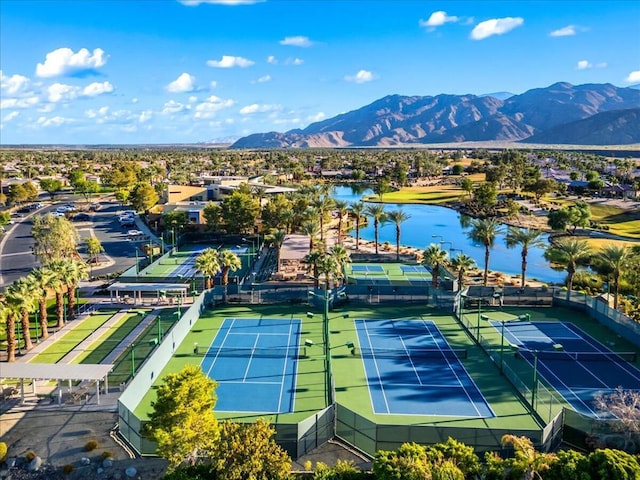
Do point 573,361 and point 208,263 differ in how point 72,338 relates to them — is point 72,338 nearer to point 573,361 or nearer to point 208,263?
point 208,263

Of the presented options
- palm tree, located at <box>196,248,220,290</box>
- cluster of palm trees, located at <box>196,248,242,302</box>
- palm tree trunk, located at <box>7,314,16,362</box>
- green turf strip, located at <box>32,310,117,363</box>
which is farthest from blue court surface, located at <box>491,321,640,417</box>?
palm tree trunk, located at <box>7,314,16,362</box>

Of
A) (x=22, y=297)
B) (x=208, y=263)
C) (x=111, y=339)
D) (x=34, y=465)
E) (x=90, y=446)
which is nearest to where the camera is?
(x=34, y=465)

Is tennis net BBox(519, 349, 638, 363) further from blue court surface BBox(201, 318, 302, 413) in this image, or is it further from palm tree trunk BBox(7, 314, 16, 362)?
palm tree trunk BBox(7, 314, 16, 362)

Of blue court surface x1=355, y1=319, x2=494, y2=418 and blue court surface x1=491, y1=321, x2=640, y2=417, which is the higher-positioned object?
blue court surface x1=355, y1=319, x2=494, y2=418

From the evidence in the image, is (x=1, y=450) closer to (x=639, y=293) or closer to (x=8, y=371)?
(x=8, y=371)

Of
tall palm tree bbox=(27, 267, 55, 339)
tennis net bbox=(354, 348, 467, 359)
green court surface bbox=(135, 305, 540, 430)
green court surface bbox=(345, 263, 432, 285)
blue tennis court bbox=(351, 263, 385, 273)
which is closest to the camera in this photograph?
green court surface bbox=(135, 305, 540, 430)

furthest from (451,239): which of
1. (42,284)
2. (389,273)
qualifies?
(42,284)

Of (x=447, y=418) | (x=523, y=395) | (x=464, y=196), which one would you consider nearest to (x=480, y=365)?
(x=523, y=395)

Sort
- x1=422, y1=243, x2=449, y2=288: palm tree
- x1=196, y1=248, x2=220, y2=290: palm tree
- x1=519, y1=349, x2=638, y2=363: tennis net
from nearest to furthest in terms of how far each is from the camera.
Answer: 1. x1=519, y1=349, x2=638, y2=363: tennis net
2. x1=196, y1=248, x2=220, y2=290: palm tree
3. x1=422, y1=243, x2=449, y2=288: palm tree
